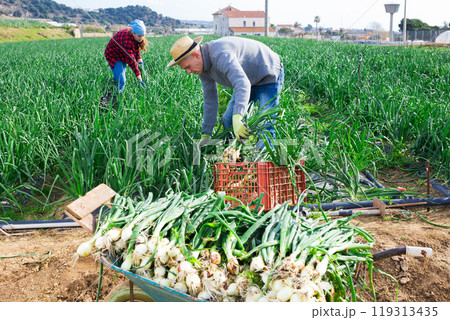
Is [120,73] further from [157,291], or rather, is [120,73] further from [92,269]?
[157,291]

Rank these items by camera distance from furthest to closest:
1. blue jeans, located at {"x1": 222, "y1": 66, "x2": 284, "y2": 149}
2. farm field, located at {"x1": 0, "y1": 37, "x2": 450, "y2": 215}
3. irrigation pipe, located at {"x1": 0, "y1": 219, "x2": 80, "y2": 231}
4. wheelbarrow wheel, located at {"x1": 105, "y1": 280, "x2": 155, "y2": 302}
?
blue jeans, located at {"x1": 222, "y1": 66, "x2": 284, "y2": 149}
farm field, located at {"x1": 0, "y1": 37, "x2": 450, "y2": 215}
irrigation pipe, located at {"x1": 0, "y1": 219, "x2": 80, "y2": 231}
wheelbarrow wheel, located at {"x1": 105, "y1": 280, "x2": 155, "y2": 302}

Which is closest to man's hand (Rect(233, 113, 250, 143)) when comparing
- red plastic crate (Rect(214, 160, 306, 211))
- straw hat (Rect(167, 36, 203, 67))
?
red plastic crate (Rect(214, 160, 306, 211))

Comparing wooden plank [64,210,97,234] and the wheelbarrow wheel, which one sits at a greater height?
wooden plank [64,210,97,234]

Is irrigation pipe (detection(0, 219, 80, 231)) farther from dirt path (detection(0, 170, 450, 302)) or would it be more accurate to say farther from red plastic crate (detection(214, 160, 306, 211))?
red plastic crate (detection(214, 160, 306, 211))

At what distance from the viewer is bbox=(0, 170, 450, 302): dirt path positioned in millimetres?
1782

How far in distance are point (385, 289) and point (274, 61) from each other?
1790mm

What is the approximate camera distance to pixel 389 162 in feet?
11.3

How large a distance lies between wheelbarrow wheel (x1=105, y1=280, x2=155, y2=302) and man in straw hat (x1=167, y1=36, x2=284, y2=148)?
125 centimetres

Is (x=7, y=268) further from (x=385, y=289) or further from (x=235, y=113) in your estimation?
(x=385, y=289)

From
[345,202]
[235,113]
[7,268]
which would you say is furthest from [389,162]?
[7,268]

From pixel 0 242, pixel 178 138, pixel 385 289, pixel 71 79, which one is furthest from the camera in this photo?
pixel 71 79

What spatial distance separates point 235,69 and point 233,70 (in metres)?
0.01

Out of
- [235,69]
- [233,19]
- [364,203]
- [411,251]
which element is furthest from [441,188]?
[233,19]

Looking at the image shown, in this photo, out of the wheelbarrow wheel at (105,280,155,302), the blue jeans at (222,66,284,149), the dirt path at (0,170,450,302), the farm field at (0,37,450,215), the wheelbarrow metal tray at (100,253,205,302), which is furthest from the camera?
the blue jeans at (222,66,284,149)
